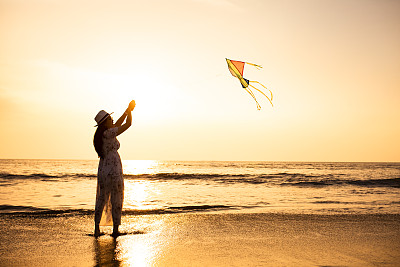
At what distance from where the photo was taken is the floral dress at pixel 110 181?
5594 mm

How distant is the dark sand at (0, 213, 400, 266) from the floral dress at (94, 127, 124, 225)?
1.32ft

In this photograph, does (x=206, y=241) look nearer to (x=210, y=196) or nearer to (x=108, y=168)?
(x=108, y=168)

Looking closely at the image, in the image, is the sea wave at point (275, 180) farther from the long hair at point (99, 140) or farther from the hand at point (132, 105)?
the long hair at point (99, 140)

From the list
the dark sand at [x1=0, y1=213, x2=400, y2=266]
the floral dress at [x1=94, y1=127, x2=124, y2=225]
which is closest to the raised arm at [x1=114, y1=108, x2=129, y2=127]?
the floral dress at [x1=94, y1=127, x2=124, y2=225]

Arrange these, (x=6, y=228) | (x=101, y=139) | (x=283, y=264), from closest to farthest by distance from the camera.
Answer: (x=283, y=264), (x=101, y=139), (x=6, y=228)

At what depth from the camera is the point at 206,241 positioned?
205 inches

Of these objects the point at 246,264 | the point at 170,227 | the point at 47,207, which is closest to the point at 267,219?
the point at 170,227

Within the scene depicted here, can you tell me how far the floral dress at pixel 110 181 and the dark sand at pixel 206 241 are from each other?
0.40 meters

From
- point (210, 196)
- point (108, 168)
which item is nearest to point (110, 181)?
point (108, 168)

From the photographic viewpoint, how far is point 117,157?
5699mm

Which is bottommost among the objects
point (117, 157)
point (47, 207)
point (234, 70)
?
point (47, 207)

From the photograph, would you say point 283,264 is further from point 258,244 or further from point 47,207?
point 47,207

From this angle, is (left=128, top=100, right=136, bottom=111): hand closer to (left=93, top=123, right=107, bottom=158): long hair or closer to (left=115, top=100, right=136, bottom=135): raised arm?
(left=115, top=100, right=136, bottom=135): raised arm

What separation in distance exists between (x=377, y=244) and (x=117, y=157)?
4.00m
